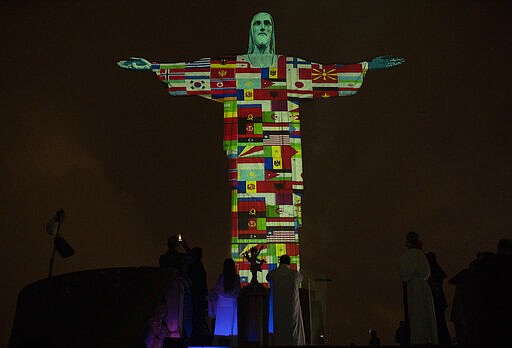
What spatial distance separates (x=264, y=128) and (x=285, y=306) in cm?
425

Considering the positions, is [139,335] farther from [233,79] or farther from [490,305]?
[233,79]

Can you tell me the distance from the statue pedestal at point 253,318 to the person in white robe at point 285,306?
41cm

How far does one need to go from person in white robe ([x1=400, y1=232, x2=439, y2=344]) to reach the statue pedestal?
187 centimetres

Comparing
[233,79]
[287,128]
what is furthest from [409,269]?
[233,79]

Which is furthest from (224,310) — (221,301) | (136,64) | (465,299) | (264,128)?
(136,64)

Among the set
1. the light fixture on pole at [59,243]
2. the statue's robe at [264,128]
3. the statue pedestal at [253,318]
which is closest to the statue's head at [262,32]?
the statue's robe at [264,128]

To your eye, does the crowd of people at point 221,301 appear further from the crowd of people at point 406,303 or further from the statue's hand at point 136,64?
the statue's hand at point 136,64

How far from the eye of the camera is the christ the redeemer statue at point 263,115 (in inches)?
453

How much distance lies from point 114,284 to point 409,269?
12.2ft

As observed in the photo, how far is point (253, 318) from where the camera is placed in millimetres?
8109

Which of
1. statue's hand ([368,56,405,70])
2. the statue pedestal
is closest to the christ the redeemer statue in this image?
statue's hand ([368,56,405,70])

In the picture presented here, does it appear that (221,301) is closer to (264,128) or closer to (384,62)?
(264,128)

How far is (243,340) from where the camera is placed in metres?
8.18

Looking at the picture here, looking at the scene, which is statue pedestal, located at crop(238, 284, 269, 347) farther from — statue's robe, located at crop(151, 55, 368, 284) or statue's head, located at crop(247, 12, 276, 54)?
statue's head, located at crop(247, 12, 276, 54)
